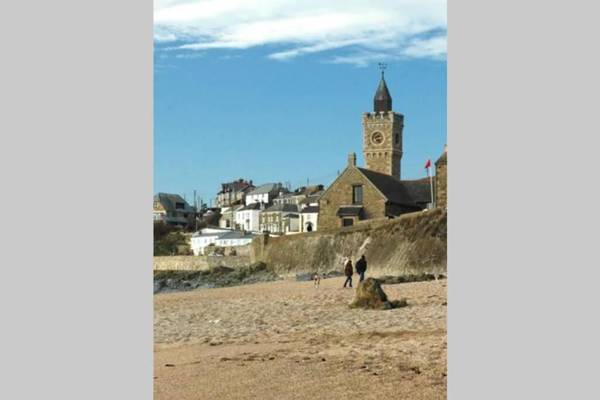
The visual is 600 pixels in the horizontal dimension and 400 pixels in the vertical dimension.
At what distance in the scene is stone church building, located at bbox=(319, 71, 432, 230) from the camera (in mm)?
7074

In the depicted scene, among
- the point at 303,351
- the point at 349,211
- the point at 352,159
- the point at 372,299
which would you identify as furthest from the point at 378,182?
the point at 349,211

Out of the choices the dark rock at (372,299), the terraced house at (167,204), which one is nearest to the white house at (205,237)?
the terraced house at (167,204)

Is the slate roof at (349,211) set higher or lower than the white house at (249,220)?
higher

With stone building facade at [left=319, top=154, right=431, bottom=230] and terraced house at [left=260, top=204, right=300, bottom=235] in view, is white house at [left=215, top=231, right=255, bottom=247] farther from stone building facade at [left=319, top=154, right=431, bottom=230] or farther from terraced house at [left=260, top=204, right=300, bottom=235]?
stone building facade at [left=319, top=154, right=431, bottom=230]

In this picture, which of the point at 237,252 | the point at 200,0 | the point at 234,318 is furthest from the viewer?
the point at 237,252

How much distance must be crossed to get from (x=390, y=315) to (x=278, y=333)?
122 centimetres

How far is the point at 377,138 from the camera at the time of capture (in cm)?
739

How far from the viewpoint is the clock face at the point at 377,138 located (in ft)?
23.2

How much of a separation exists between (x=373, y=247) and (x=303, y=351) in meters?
11.0

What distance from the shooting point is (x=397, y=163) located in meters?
8.67

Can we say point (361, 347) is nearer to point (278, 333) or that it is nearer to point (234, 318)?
point (278, 333)

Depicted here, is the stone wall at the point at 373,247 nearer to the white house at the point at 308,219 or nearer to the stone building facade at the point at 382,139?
the white house at the point at 308,219

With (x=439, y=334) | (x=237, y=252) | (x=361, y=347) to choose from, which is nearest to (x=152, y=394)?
(x=361, y=347)

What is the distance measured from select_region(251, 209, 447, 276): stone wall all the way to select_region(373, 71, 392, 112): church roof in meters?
5.03
